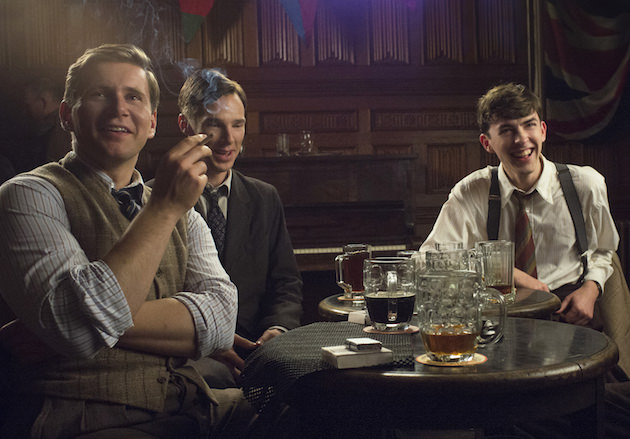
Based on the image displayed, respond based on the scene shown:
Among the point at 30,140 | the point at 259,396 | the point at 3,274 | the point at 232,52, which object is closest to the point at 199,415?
the point at 259,396

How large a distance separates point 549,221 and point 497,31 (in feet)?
11.2

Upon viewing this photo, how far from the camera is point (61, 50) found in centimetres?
541

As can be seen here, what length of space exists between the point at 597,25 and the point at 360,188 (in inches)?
105

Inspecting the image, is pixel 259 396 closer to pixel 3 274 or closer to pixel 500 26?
pixel 3 274

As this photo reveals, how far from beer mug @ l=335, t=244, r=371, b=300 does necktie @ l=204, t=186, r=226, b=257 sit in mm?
515

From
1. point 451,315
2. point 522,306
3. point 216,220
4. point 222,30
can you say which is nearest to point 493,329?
point 451,315

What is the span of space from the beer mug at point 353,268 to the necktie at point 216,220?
515 mm

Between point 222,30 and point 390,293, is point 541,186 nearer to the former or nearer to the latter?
point 390,293

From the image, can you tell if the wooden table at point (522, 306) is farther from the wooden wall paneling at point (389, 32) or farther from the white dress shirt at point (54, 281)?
the wooden wall paneling at point (389, 32)

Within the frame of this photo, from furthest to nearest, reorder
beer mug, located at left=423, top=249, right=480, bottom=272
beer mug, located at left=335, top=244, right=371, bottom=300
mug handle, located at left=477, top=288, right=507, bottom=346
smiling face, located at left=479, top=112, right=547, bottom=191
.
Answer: smiling face, located at left=479, top=112, right=547, bottom=191 → beer mug, located at left=335, top=244, right=371, bottom=300 → beer mug, located at left=423, top=249, right=480, bottom=272 → mug handle, located at left=477, top=288, right=507, bottom=346

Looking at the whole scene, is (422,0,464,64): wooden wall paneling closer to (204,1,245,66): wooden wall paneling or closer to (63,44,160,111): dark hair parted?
(204,1,245,66): wooden wall paneling

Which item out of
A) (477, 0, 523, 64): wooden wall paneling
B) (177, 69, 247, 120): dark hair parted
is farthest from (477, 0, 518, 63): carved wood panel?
(177, 69, 247, 120): dark hair parted

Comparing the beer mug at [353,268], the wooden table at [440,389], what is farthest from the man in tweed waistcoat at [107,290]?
the beer mug at [353,268]

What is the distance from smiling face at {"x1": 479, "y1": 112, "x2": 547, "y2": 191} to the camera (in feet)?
9.89
